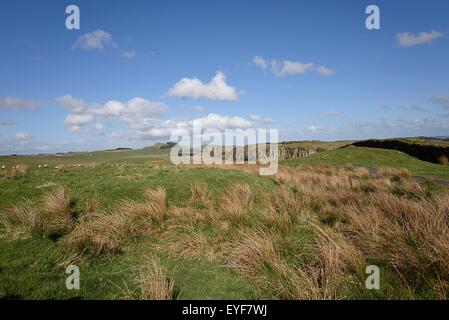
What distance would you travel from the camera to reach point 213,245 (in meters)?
7.34

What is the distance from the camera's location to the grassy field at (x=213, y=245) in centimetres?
524

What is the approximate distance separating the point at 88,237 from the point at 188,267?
2493 millimetres

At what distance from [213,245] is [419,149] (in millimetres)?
30215

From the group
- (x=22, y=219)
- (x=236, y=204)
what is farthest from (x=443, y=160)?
(x=22, y=219)

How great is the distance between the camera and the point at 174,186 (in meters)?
12.9

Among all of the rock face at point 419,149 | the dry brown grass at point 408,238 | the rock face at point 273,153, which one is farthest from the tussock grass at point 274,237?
the rock face at point 273,153

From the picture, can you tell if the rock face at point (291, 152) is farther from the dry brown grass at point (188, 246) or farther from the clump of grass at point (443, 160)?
the dry brown grass at point (188, 246)

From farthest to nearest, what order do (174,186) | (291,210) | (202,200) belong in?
→ 1. (174,186)
2. (202,200)
3. (291,210)

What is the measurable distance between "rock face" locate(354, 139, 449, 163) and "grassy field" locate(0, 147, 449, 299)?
21.9 m

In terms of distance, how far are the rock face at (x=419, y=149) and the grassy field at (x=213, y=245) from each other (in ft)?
71.8

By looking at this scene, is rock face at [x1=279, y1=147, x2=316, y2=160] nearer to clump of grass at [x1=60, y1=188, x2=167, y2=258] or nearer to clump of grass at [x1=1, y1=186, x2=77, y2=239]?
clump of grass at [x1=60, y1=188, x2=167, y2=258]

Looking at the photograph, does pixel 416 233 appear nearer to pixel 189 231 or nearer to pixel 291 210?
pixel 291 210
